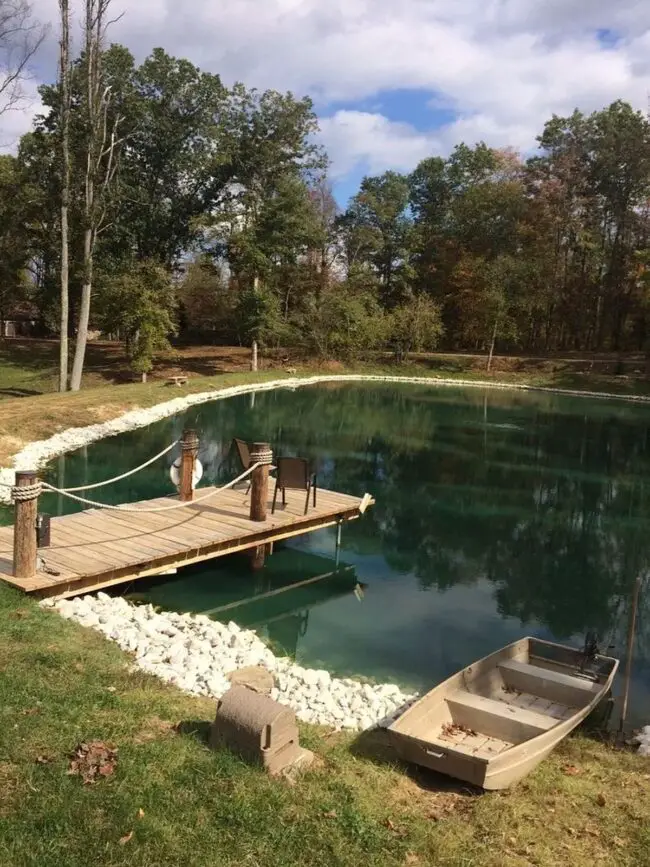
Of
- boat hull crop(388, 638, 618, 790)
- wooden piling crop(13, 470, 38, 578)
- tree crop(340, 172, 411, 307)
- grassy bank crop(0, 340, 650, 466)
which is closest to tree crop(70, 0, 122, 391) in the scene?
grassy bank crop(0, 340, 650, 466)

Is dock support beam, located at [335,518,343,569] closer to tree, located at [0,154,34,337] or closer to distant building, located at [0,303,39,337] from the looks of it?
tree, located at [0,154,34,337]

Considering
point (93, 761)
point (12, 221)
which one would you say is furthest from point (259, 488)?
point (12, 221)

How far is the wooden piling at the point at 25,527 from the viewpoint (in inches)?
294

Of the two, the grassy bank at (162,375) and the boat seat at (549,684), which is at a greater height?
the grassy bank at (162,375)

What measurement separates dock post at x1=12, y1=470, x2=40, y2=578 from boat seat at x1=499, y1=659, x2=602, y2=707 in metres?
4.95

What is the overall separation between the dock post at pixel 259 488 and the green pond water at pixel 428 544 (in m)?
0.29

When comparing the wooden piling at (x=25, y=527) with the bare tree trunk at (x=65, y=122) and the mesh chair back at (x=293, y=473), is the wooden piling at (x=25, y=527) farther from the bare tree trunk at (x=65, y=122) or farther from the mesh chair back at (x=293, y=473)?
the bare tree trunk at (x=65, y=122)

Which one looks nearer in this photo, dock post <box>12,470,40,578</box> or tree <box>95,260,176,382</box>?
dock post <box>12,470,40,578</box>

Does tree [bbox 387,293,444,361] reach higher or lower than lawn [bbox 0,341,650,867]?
higher

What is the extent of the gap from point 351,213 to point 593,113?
18.5 m

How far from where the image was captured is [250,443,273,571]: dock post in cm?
1016

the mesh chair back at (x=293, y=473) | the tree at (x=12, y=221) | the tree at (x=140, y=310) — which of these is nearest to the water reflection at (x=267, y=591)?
the mesh chair back at (x=293, y=473)

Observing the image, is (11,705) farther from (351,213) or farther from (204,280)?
(351,213)

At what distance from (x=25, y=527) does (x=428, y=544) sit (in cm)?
781
